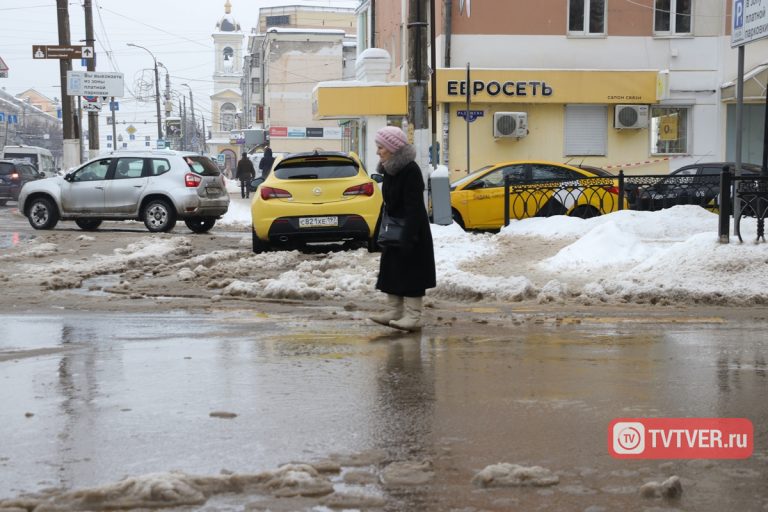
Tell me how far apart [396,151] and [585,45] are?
2255 cm

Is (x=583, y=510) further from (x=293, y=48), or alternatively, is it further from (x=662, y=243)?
(x=293, y=48)

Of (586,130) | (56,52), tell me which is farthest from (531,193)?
(56,52)

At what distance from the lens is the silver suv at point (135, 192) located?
20797 millimetres

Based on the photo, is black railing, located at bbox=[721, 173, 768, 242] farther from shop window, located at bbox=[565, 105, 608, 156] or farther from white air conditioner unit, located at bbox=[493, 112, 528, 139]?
shop window, located at bbox=[565, 105, 608, 156]

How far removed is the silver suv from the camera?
20797 mm

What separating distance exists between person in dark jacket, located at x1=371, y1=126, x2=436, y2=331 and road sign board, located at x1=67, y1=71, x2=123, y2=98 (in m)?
29.3

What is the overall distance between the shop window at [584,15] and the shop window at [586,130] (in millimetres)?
2147

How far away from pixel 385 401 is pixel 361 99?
25553 millimetres

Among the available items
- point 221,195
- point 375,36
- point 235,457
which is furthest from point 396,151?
point 375,36

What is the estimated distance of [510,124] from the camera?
2873 cm

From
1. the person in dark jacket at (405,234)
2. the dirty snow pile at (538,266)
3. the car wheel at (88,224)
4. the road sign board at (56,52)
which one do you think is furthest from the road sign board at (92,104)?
the person in dark jacket at (405,234)

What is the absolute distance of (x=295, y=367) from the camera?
6453mm

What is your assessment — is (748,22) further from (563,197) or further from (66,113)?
(66,113)

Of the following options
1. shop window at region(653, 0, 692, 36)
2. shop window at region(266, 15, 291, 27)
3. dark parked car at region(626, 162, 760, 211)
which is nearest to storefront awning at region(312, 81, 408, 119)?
shop window at region(653, 0, 692, 36)
